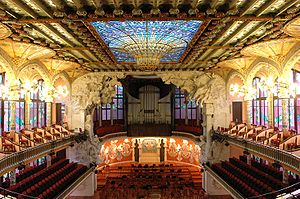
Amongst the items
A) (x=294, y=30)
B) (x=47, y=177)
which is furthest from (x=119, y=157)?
(x=294, y=30)

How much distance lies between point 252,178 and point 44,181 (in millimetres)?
10004

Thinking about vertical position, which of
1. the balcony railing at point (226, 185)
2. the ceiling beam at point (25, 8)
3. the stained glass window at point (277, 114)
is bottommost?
the balcony railing at point (226, 185)

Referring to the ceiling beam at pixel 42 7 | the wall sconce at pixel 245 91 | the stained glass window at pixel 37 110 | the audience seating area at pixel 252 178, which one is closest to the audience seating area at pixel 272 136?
the audience seating area at pixel 252 178

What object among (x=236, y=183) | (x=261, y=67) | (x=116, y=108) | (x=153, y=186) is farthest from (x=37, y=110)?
(x=261, y=67)

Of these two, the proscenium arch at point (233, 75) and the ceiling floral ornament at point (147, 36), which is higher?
the ceiling floral ornament at point (147, 36)

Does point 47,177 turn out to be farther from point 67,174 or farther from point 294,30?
point 294,30

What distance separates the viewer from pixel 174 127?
1120 inches

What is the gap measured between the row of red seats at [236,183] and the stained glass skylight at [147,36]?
728 cm

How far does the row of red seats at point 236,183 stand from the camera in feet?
46.0

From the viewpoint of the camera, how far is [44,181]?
571 inches

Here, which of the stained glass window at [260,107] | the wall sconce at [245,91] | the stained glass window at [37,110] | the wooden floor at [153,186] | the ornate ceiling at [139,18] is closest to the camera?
the ornate ceiling at [139,18]

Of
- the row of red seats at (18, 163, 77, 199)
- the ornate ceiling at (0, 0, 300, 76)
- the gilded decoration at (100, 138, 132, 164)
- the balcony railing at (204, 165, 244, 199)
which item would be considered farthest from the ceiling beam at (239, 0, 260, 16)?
the gilded decoration at (100, 138, 132, 164)

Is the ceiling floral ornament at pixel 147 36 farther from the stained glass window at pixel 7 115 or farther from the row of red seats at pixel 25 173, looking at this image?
the row of red seats at pixel 25 173

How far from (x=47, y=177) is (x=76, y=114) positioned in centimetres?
837
